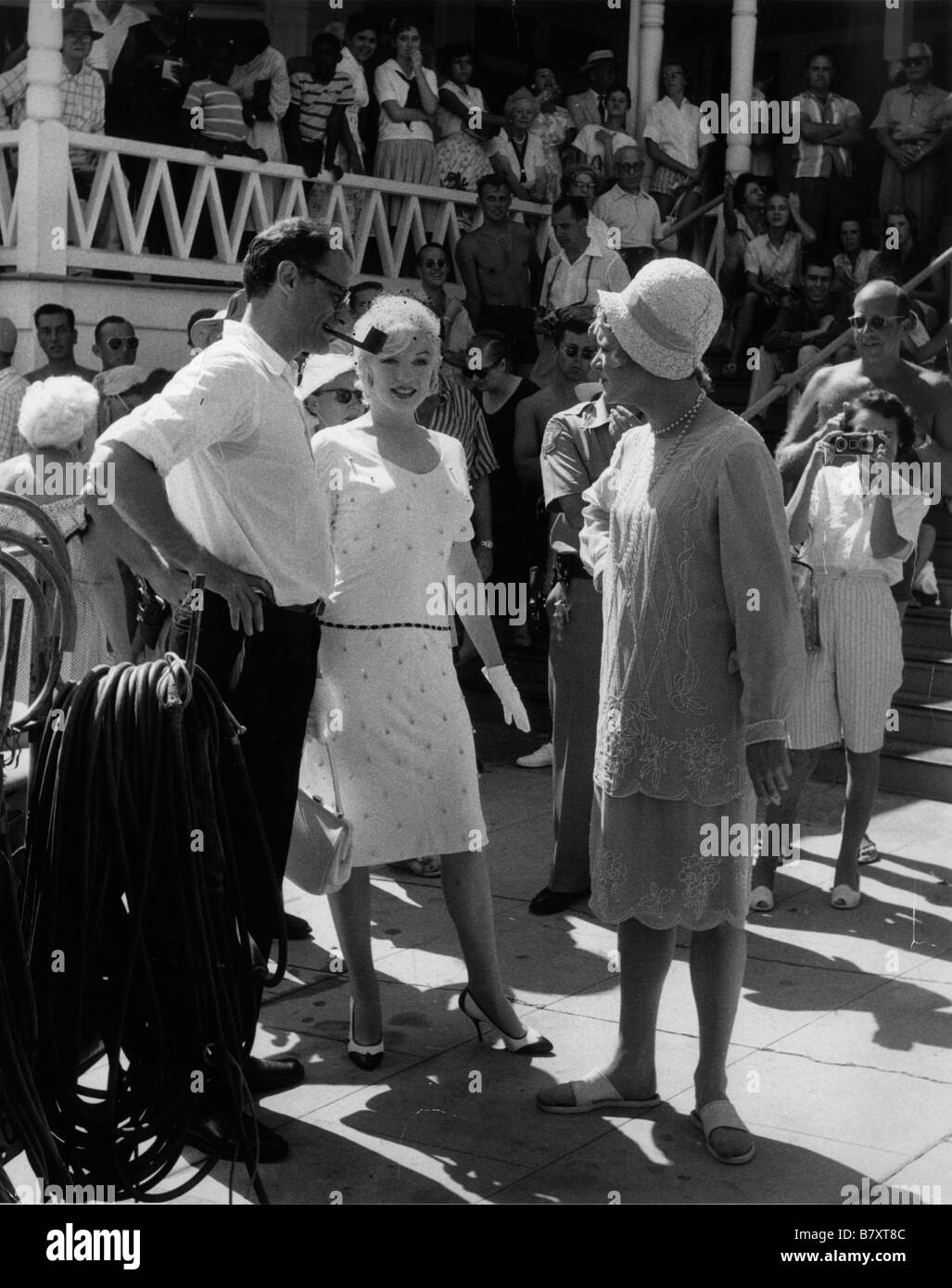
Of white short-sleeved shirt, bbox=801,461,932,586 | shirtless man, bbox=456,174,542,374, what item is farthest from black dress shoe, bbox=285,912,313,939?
shirtless man, bbox=456,174,542,374

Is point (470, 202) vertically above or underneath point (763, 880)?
above

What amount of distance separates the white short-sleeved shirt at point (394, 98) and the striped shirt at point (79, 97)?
2215 millimetres

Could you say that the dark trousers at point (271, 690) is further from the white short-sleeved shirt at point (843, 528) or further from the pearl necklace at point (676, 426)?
the white short-sleeved shirt at point (843, 528)

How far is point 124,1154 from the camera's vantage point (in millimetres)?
3287

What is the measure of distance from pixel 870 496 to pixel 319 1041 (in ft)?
8.92

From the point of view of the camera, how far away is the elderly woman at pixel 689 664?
145 inches

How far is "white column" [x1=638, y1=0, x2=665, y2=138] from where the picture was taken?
1312 centimetres

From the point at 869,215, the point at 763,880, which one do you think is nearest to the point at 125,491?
the point at 763,880

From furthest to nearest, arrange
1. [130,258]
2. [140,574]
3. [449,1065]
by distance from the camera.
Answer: [130,258] < [449,1065] < [140,574]

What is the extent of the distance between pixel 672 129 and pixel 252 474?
33.3 feet

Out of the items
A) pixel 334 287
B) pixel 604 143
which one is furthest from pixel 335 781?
pixel 604 143

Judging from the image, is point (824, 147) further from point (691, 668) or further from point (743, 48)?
point (691, 668)

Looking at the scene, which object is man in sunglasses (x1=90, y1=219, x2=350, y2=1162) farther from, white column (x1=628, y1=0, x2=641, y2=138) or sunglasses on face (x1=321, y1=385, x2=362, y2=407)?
white column (x1=628, y1=0, x2=641, y2=138)

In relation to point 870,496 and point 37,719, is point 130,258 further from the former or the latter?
point 37,719
